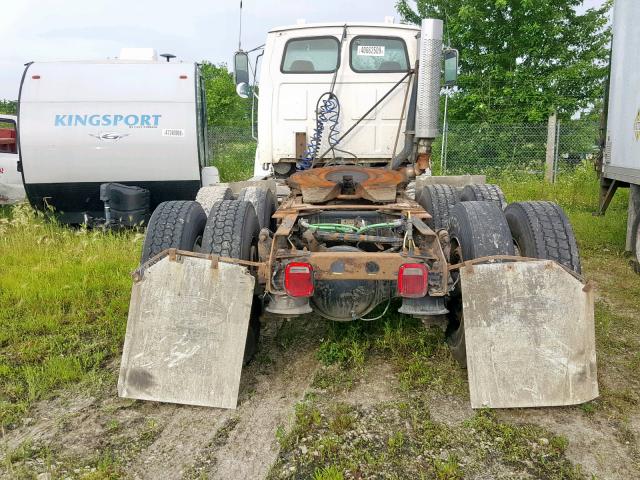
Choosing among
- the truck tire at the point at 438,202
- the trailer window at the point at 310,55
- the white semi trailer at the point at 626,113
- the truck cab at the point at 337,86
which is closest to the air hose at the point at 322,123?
the truck cab at the point at 337,86

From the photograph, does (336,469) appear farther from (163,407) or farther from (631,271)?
(631,271)

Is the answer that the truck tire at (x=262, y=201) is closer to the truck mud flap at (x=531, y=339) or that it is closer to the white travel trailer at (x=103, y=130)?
the truck mud flap at (x=531, y=339)

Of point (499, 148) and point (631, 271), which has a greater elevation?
point (499, 148)

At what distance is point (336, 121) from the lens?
552 cm

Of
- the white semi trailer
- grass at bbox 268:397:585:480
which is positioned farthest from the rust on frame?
the white semi trailer

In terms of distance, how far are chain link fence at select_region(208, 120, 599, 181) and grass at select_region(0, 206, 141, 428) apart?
23.2 ft

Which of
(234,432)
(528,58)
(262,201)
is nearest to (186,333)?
(234,432)

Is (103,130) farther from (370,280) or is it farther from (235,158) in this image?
(235,158)

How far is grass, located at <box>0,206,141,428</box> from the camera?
11.6ft

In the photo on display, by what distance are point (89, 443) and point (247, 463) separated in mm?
853

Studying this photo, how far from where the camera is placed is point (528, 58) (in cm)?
1520

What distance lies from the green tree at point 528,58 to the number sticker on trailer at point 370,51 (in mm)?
9939

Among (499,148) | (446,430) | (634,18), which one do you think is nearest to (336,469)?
(446,430)

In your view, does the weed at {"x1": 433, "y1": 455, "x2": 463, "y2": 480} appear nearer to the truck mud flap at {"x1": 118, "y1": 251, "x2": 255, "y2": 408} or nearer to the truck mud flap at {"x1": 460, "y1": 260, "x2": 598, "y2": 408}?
the truck mud flap at {"x1": 460, "y1": 260, "x2": 598, "y2": 408}
